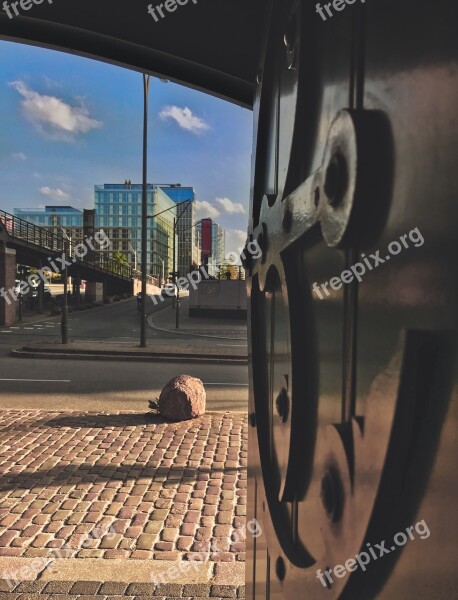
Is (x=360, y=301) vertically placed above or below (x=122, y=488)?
above

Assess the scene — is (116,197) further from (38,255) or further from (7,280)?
(7,280)

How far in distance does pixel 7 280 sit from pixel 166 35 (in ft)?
93.5

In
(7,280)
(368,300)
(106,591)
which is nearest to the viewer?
(368,300)

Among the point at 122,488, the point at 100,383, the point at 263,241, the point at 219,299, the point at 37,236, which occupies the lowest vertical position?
the point at 100,383

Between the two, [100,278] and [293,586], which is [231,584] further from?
[100,278]

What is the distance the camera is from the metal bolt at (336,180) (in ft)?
2.45

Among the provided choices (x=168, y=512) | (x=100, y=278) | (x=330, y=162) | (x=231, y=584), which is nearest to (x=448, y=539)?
(x=330, y=162)

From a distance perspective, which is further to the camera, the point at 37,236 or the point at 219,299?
the point at 219,299

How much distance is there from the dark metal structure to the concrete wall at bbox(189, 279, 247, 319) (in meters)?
32.3

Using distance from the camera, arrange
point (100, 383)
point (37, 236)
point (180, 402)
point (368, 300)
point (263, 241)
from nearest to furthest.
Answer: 1. point (368, 300)
2. point (263, 241)
3. point (180, 402)
4. point (100, 383)
5. point (37, 236)

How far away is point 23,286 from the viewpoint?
124ft

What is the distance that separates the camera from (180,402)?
26.4ft

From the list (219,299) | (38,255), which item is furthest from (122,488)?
(38,255)

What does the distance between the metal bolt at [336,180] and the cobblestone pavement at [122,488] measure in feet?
12.6
